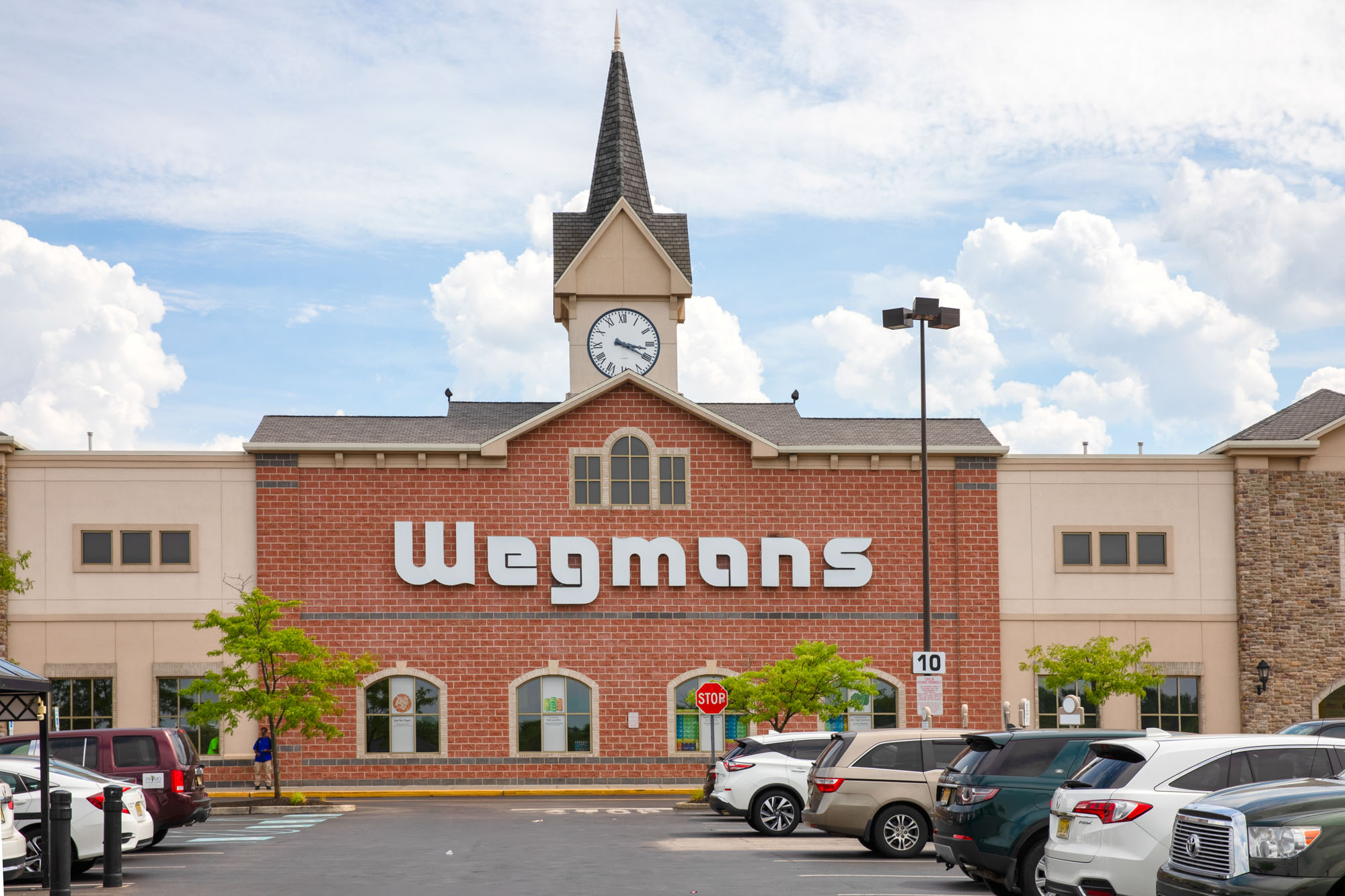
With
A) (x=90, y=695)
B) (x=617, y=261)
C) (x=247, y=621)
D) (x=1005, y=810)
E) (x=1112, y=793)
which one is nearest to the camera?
(x=1112, y=793)

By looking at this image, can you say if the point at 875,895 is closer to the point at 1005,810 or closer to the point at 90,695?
the point at 1005,810

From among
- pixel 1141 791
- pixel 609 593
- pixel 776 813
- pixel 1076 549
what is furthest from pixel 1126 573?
pixel 1141 791

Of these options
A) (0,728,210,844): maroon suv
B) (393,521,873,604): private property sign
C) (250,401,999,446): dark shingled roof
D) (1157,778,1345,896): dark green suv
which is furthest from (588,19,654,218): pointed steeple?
(1157,778,1345,896): dark green suv

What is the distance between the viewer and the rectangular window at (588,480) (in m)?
37.8

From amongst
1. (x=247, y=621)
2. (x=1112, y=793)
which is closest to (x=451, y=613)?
(x=247, y=621)

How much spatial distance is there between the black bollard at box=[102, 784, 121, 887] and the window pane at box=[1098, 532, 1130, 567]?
27143 mm

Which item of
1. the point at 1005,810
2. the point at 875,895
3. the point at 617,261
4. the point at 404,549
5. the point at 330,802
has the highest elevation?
the point at 617,261

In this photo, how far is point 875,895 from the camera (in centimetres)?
1563

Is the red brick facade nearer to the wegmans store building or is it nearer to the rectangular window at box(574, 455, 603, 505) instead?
the wegmans store building

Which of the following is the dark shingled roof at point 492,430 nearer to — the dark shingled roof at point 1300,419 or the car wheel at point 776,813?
the dark shingled roof at point 1300,419

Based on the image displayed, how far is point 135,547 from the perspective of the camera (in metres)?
36.9

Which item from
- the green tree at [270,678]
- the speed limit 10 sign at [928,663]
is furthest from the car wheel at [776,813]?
the green tree at [270,678]

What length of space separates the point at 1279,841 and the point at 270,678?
27004 millimetres

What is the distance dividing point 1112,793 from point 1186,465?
27583 millimetres
